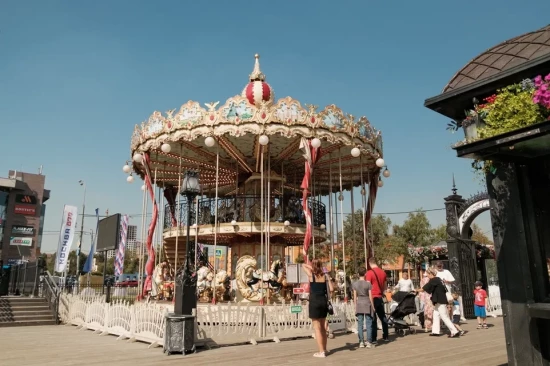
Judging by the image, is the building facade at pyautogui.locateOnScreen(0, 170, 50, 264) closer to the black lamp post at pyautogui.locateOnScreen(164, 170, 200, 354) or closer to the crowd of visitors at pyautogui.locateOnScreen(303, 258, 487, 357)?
the black lamp post at pyautogui.locateOnScreen(164, 170, 200, 354)

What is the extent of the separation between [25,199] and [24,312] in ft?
157

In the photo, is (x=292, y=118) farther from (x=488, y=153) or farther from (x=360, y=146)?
(x=488, y=153)

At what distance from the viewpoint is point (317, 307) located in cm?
666

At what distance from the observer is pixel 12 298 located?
14.8 meters

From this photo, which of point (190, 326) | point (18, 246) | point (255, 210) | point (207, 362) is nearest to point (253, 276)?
point (255, 210)

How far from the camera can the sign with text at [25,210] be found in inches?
2119

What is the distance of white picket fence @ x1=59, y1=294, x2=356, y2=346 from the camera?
27.3 ft

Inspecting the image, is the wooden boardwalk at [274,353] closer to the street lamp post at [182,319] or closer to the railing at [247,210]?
the street lamp post at [182,319]

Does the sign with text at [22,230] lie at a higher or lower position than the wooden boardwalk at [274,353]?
higher

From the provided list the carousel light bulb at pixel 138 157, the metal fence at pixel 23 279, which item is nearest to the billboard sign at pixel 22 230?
the metal fence at pixel 23 279

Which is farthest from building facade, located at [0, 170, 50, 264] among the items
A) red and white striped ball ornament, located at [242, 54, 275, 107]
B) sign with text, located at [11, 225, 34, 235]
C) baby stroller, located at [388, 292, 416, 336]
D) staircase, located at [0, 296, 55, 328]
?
baby stroller, located at [388, 292, 416, 336]

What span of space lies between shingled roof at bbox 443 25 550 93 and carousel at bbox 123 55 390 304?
260 inches

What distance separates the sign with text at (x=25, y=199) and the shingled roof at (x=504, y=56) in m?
61.1

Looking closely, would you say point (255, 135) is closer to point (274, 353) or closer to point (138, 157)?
point (138, 157)
